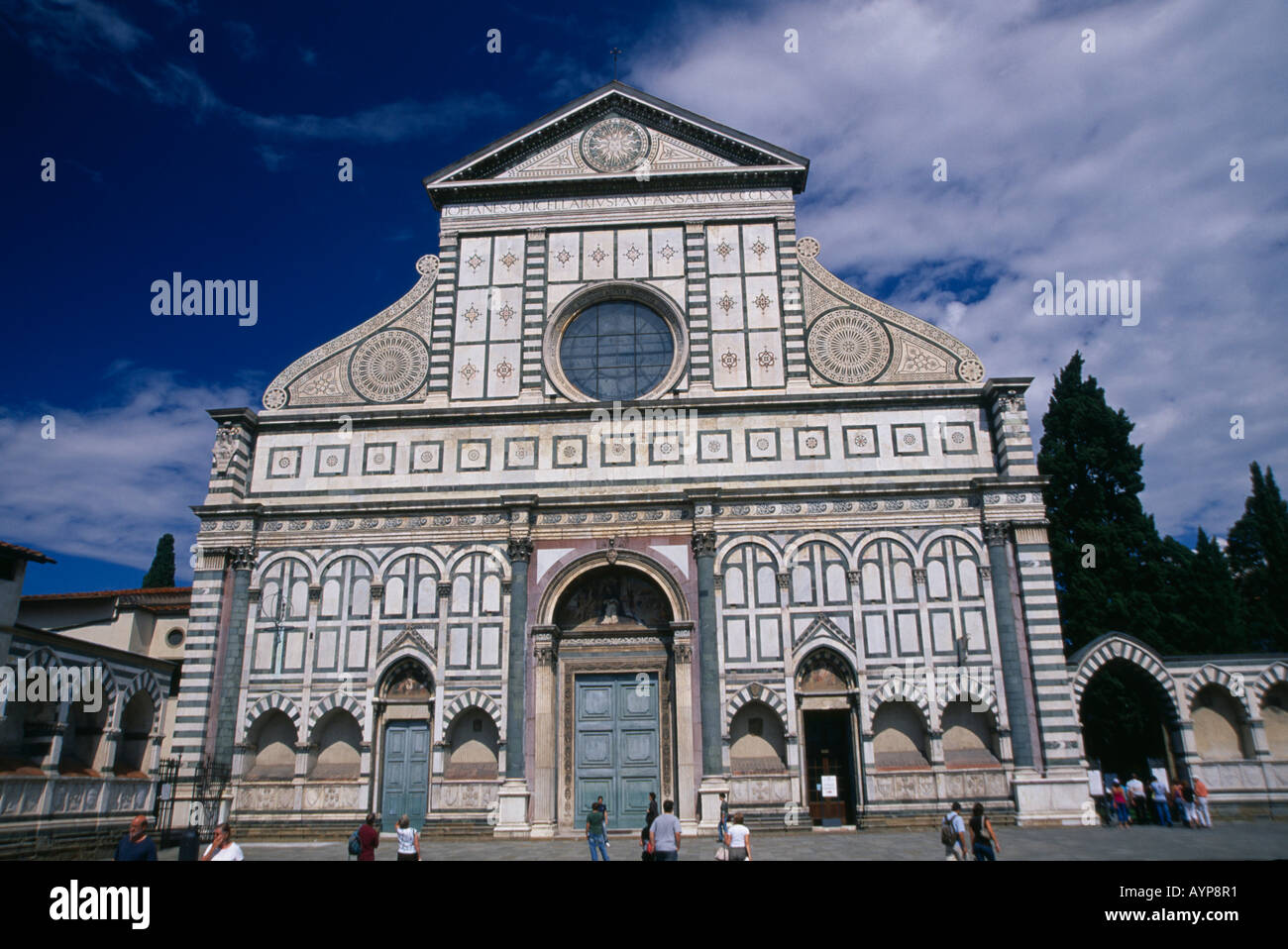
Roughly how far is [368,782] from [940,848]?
12789 millimetres

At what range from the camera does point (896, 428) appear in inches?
882

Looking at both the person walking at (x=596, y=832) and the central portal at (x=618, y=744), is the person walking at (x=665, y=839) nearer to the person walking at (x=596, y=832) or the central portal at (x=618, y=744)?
the person walking at (x=596, y=832)

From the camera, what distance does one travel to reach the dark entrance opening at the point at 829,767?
20156mm

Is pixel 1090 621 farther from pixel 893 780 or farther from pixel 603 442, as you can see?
pixel 603 442

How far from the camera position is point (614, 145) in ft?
84.0

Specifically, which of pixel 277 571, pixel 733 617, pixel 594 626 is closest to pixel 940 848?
pixel 733 617

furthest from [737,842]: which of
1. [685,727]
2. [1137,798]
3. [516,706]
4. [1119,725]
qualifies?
[1119,725]

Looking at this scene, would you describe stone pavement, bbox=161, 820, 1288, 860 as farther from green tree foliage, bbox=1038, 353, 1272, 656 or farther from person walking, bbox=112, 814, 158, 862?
green tree foliage, bbox=1038, 353, 1272, 656

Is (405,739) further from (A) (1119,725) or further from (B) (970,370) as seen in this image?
(A) (1119,725)

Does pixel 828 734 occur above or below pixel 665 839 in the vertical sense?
above

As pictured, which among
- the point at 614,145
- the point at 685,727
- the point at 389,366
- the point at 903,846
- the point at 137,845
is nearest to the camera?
the point at 137,845

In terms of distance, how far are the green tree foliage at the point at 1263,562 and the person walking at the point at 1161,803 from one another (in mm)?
15467

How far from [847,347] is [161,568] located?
33.5m

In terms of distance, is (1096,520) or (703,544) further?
(1096,520)
